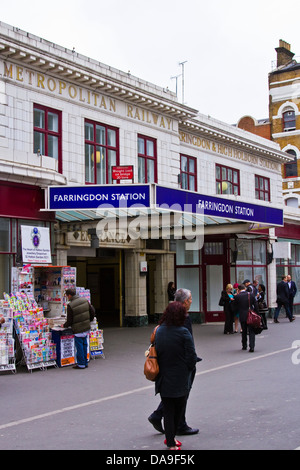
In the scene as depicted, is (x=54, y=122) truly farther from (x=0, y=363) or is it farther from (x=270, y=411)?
(x=270, y=411)

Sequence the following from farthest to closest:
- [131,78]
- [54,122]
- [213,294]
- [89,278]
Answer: [89,278] → [213,294] → [131,78] → [54,122]

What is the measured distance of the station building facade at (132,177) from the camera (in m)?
15.0

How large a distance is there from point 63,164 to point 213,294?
28.5ft

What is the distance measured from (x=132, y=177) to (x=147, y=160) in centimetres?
375

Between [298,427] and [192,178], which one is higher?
[192,178]

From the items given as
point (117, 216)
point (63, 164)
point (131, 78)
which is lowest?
point (117, 216)

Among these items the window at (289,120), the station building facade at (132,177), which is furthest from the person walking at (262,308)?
the window at (289,120)

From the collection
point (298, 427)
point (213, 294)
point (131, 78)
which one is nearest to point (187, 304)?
point (298, 427)

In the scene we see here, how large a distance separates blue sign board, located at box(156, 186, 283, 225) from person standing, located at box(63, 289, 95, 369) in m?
3.51

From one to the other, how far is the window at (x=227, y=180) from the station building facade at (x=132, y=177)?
53mm

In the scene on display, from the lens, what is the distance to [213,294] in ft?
74.5

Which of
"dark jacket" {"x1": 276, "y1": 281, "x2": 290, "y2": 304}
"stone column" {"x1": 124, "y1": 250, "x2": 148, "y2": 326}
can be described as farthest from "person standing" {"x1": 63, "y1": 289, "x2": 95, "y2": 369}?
"dark jacket" {"x1": 276, "y1": 281, "x2": 290, "y2": 304}

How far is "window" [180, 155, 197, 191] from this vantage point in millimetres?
23219

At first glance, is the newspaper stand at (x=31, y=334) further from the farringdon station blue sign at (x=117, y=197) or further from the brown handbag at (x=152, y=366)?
the brown handbag at (x=152, y=366)
